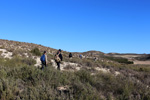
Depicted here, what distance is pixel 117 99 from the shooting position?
15.6ft

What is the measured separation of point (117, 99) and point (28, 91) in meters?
3.00

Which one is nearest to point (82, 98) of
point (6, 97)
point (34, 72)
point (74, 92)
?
point (74, 92)

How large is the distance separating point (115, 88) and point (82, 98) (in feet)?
6.76

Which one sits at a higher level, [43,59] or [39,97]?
[43,59]

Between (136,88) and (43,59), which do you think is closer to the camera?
(136,88)

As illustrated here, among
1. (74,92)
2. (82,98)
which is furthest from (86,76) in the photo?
(82,98)

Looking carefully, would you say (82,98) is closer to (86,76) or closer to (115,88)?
(115,88)

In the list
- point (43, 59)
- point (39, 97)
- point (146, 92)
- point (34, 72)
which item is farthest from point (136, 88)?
point (43, 59)

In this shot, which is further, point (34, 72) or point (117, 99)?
point (34, 72)

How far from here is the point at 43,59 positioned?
9.96m

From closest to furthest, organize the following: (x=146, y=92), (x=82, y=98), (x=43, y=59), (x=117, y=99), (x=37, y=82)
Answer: (x=82, y=98) → (x=117, y=99) → (x=146, y=92) → (x=37, y=82) → (x=43, y=59)

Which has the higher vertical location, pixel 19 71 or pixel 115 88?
pixel 19 71

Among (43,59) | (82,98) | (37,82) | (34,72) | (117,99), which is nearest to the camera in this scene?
(82,98)

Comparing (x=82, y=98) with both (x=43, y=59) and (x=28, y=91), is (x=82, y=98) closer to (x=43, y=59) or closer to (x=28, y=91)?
(x=28, y=91)
